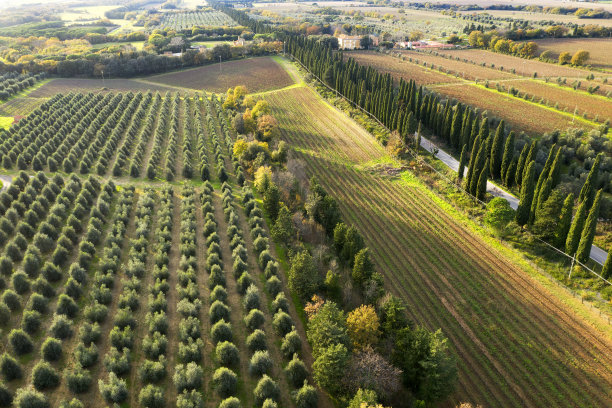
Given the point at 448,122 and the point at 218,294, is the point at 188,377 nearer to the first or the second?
the point at 218,294

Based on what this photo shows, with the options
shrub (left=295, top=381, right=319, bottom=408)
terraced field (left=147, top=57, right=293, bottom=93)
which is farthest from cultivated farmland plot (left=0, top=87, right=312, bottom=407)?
terraced field (left=147, top=57, right=293, bottom=93)

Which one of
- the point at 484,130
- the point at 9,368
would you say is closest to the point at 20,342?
the point at 9,368

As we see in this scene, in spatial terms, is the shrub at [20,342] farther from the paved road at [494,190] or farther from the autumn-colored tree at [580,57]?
the autumn-colored tree at [580,57]

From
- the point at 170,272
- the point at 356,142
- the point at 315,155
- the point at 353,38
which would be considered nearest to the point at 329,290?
the point at 170,272

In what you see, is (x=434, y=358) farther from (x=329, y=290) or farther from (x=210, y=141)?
(x=210, y=141)

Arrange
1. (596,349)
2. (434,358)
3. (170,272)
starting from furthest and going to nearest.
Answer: (170,272), (596,349), (434,358)
